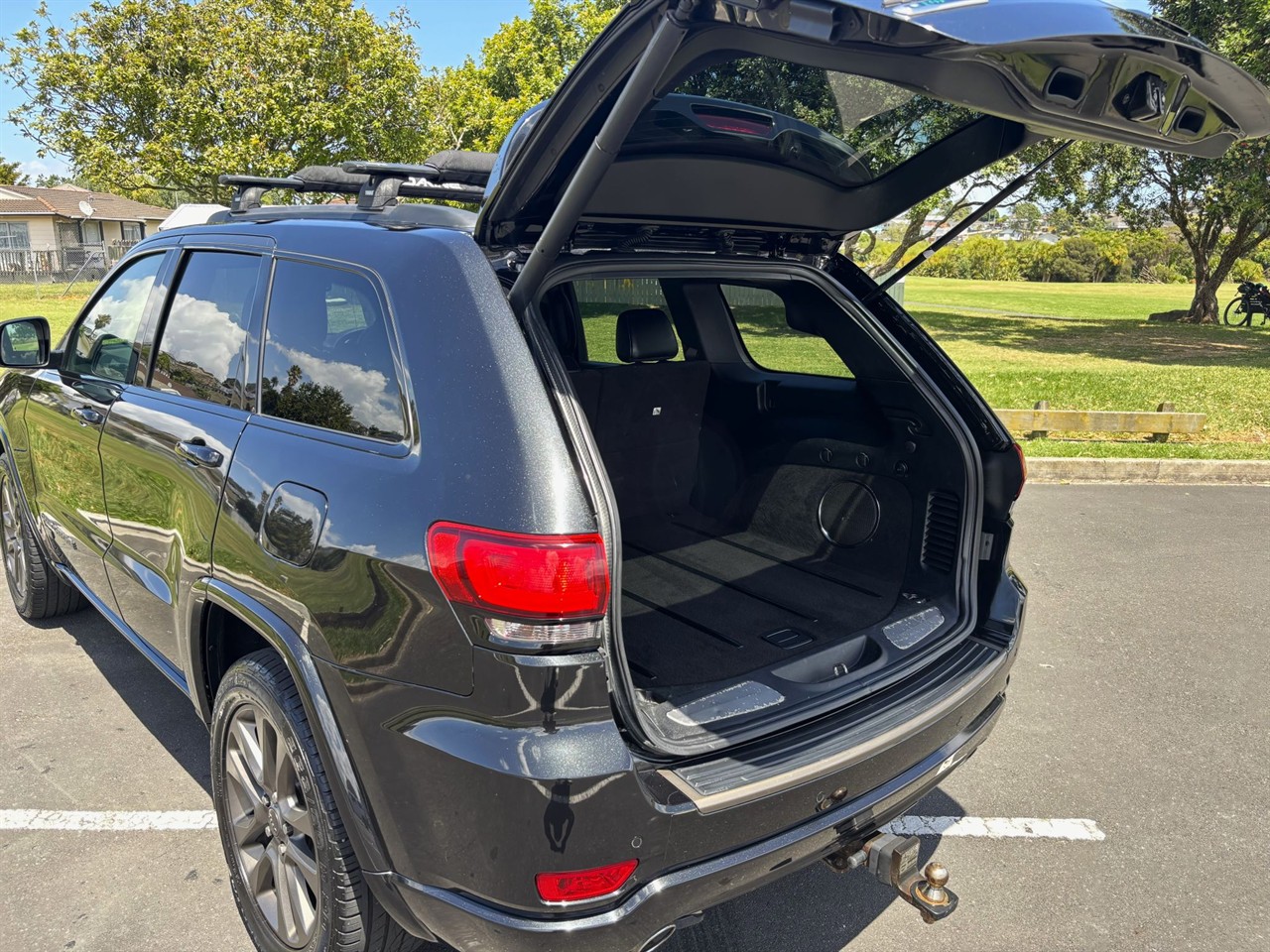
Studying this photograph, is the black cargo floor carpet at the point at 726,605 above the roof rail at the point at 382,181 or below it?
below

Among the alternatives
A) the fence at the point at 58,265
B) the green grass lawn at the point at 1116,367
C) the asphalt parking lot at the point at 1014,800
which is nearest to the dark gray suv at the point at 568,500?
the asphalt parking lot at the point at 1014,800

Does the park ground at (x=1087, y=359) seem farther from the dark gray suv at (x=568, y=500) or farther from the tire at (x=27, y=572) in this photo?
the tire at (x=27, y=572)

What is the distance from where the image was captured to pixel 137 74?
17.2 meters

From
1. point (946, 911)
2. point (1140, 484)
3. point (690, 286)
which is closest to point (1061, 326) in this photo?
point (1140, 484)

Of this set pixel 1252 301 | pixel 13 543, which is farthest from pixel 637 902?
pixel 1252 301

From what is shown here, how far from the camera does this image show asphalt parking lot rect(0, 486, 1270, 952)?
2.71 m

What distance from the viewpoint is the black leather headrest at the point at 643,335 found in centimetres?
368

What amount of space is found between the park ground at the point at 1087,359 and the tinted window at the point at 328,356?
190 centimetres

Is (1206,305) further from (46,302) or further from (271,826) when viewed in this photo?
(46,302)

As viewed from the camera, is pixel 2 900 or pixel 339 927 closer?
pixel 339 927

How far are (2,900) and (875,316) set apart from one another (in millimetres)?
3178

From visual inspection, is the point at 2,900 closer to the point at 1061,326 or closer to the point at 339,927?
the point at 339,927

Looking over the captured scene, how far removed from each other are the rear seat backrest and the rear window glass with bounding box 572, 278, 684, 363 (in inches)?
1.4

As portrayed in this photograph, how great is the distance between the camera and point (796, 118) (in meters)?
2.56
